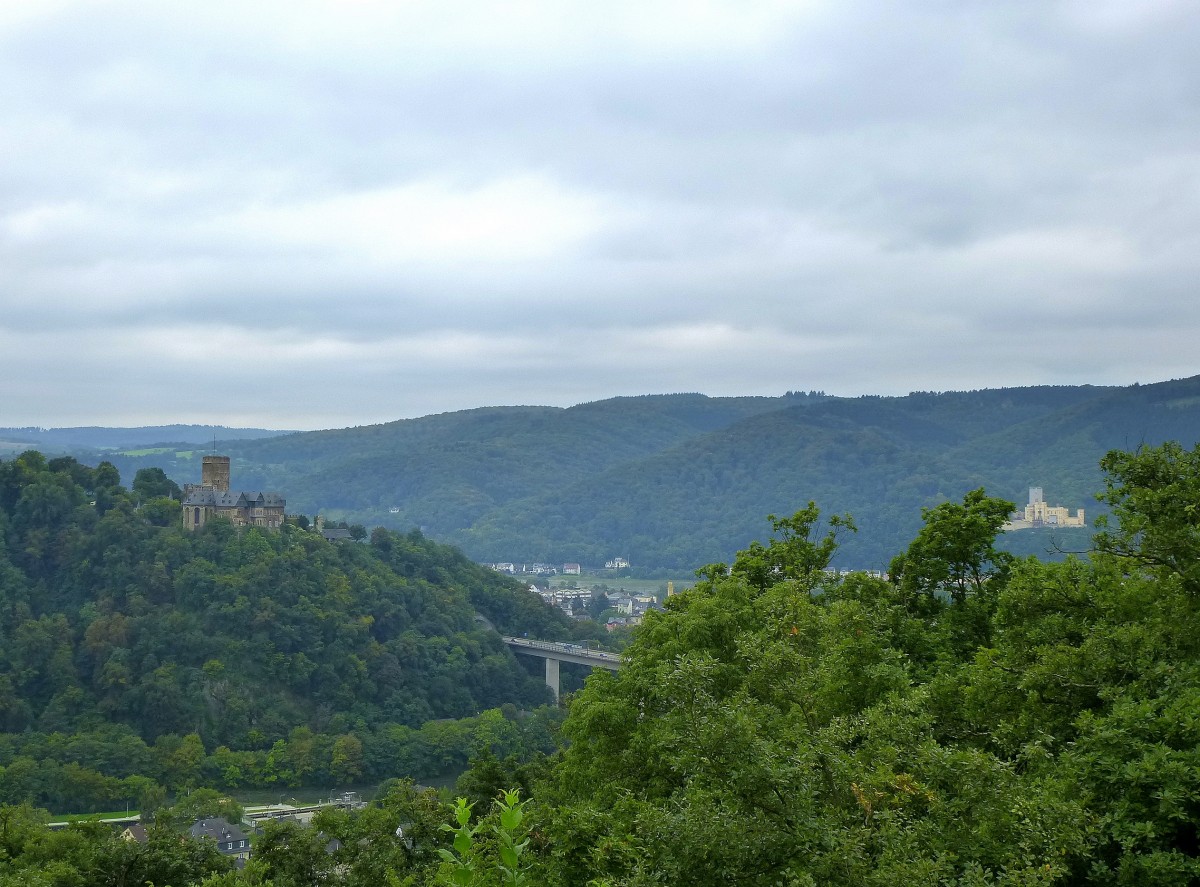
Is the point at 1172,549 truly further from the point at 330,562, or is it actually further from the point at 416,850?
the point at 330,562

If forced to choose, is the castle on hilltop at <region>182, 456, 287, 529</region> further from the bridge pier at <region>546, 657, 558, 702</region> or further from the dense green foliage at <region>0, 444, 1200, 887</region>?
the dense green foliage at <region>0, 444, 1200, 887</region>

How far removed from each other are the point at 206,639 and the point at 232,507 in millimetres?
22725

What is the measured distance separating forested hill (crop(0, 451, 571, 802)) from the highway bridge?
1531 millimetres

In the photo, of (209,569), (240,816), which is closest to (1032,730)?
(240,816)

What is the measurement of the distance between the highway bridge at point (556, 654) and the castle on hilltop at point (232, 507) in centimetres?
2579

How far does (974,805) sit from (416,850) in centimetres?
2100

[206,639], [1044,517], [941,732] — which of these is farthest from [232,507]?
[1044,517]

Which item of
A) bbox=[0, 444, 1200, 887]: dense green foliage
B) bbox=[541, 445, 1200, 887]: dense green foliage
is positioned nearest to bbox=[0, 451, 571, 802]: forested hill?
bbox=[0, 444, 1200, 887]: dense green foliage

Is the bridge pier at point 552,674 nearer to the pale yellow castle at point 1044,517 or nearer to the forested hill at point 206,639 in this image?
the forested hill at point 206,639

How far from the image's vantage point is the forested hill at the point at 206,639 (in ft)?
266

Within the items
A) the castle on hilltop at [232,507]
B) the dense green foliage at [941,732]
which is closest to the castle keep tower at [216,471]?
the castle on hilltop at [232,507]

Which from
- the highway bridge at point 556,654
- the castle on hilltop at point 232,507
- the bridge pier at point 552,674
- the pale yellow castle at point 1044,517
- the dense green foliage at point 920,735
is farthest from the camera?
the pale yellow castle at point 1044,517

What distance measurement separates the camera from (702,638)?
21.5m

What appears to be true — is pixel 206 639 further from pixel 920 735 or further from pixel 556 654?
pixel 920 735
